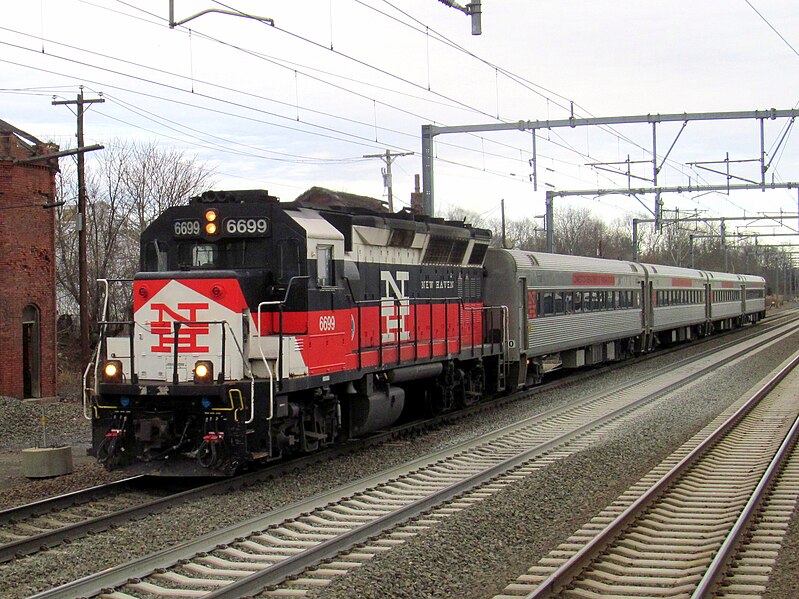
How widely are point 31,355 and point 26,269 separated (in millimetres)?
2248

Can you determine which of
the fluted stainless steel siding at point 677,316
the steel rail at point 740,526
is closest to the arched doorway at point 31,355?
the steel rail at point 740,526

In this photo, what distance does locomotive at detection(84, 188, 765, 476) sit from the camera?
401 inches

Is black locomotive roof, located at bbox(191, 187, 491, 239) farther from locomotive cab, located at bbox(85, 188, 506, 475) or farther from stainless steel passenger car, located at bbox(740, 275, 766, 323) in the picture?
stainless steel passenger car, located at bbox(740, 275, 766, 323)

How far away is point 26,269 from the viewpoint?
22.9m

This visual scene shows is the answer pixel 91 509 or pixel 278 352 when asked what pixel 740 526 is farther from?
pixel 91 509

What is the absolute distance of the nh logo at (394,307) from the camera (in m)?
13.5

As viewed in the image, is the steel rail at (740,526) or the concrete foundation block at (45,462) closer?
the steel rail at (740,526)

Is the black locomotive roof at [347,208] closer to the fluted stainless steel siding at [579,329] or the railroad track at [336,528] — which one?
the railroad track at [336,528]

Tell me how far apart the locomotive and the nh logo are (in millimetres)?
31

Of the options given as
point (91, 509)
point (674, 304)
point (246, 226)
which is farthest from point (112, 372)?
point (674, 304)

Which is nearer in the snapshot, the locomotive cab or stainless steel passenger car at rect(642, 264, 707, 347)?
the locomotive cab

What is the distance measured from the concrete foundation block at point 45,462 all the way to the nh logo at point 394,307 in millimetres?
4706

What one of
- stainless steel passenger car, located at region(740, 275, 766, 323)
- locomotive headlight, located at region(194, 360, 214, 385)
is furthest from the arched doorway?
stainless steel passenger car, located at region(740, 275, 766, 323)

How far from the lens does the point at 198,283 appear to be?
1059 centimetres
